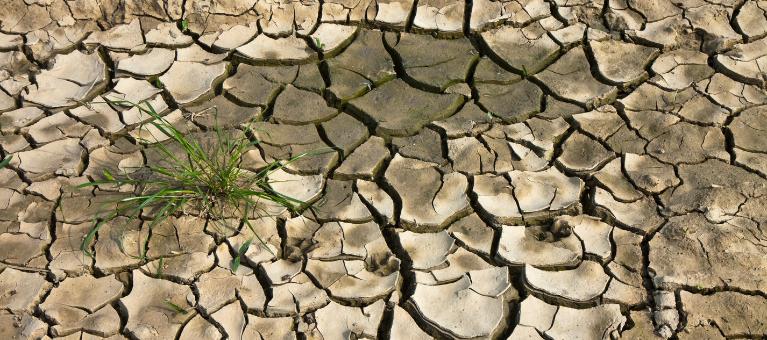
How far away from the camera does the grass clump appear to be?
307 centimetres

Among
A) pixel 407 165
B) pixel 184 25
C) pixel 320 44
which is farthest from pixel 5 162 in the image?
pixel 407 165

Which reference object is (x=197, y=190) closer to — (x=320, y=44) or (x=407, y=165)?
(x=407, y=165)

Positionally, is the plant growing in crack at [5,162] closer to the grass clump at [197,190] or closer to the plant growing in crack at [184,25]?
the grass clump at [197,190]

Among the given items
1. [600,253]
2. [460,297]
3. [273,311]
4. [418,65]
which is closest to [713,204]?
[600,253]

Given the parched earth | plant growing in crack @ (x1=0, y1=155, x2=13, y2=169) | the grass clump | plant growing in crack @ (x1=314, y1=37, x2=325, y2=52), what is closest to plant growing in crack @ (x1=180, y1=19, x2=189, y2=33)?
the parched earth

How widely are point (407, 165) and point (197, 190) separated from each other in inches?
30.8

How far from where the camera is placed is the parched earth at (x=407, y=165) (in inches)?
112

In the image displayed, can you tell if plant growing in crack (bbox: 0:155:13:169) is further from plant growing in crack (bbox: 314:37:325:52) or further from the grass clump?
plant growing in crack (bbox: 314:37:325:52)

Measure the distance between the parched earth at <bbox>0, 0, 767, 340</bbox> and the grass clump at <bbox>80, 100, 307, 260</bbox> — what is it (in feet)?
0.15

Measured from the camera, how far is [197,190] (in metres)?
3.11

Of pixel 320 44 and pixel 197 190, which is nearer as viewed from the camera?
pixel 197 190

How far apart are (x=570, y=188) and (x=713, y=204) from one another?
0.50 metres

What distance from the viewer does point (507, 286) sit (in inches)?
113

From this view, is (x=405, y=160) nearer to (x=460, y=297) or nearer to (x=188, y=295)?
(x=460, y=297)
